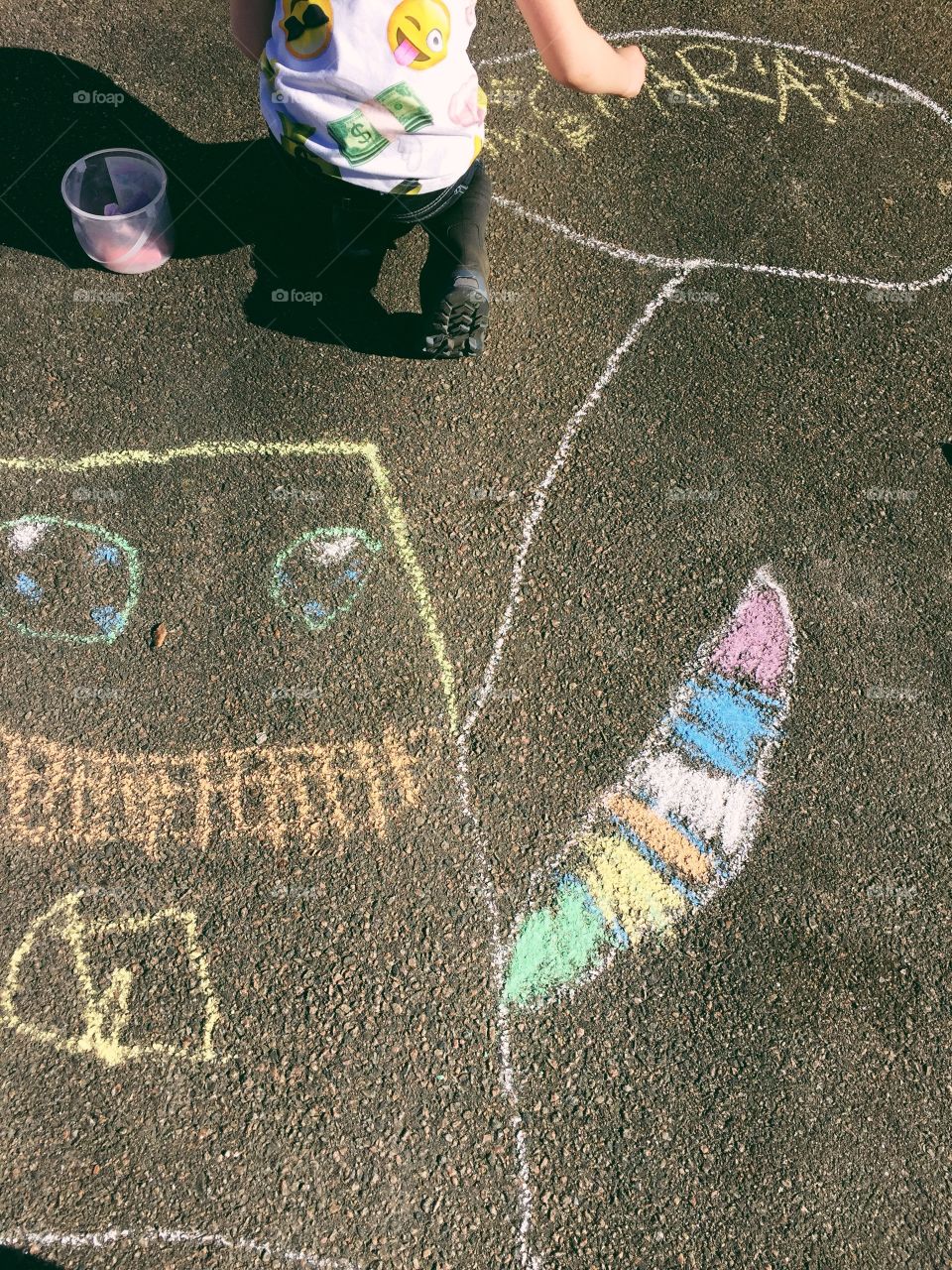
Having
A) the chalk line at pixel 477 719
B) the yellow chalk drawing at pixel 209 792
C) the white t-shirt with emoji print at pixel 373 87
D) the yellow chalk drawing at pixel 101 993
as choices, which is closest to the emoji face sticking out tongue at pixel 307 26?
the white t-shirt with emoji print at pixel 373 87

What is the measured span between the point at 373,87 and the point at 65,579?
1669 mm

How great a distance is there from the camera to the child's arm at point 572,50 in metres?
2.61

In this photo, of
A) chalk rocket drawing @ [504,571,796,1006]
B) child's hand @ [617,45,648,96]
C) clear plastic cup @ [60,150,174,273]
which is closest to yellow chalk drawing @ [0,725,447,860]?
chalk rocket drawing @ [504,571,796,1006]

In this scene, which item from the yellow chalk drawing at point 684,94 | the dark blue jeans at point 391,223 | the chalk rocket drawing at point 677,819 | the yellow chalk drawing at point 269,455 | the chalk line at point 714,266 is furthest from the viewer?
the yellow chalk drawing at point 684,94

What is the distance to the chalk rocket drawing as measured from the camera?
255 centimetres

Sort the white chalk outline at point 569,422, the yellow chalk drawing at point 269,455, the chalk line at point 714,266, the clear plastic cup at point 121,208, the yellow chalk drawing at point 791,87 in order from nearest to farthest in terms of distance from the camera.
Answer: the white chalk outline at point 569,422 < the yellow chalk drawing at point 269,455 < the clear plastic cup at point 121,208 < the chalk line at point 714,266 < the yellow chalk drawing at point 791,87

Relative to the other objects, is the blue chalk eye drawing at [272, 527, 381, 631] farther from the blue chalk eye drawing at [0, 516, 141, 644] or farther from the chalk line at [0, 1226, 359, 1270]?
the chalk line at [0, 1226, 359, 1270]

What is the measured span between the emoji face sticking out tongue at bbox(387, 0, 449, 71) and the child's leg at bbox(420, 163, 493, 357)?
51cm

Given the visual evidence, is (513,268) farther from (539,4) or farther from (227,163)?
(227,163)

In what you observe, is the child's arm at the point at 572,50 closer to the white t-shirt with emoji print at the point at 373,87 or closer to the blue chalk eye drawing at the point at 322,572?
the white t-shirt with emoji print at the point at 373,87

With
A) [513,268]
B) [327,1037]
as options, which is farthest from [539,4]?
[327,1037]

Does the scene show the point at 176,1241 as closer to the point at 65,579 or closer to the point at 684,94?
the point at 65,579

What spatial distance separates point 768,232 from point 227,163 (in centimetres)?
206

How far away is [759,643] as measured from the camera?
2.92 meters
